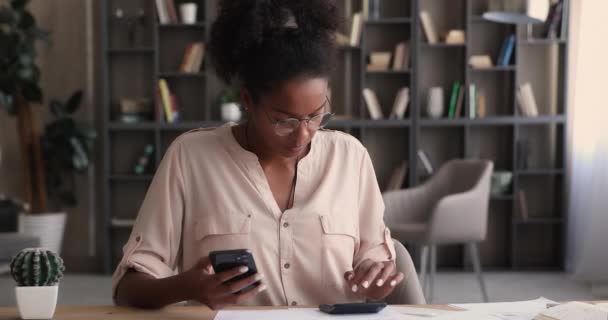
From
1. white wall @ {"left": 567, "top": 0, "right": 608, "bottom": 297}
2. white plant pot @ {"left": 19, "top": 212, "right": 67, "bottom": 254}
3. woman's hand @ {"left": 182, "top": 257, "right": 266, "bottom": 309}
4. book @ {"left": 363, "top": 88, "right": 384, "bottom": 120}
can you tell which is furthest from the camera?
book @ {"left": 363, "top": 88, "right": 384, "bottom": 120}

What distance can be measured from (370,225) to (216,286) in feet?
1.88

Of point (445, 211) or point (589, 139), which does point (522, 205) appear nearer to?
point (589, 139)

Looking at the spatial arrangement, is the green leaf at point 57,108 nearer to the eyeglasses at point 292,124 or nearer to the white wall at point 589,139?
the white wall at point 589,139

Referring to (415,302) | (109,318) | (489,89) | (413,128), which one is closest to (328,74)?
(415,302)

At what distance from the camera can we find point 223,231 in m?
1.81

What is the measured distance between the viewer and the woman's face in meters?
1.70

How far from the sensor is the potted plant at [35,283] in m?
1.46

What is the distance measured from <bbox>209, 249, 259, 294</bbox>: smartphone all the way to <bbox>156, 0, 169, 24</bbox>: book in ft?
14.8

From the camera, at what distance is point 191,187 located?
6.03ft

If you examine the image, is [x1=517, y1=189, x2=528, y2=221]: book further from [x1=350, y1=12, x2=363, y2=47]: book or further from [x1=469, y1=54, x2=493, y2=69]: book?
[x1=350, y1=12, x2=363, y2=47]: book

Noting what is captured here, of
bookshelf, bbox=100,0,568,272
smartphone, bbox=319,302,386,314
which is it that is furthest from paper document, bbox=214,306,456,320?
bookshelf, bbox=100,0,568,272

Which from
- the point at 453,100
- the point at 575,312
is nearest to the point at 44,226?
the point at 453,100

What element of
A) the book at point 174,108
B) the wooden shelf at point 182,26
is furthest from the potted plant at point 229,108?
the wooden shelf at point 182,26

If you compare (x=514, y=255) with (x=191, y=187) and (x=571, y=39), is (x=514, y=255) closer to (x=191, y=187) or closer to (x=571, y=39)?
(x=571, y=39)
